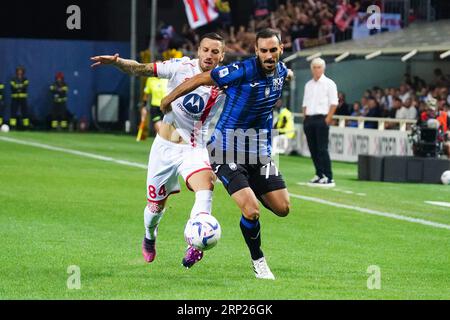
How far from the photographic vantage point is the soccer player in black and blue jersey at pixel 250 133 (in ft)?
36.3

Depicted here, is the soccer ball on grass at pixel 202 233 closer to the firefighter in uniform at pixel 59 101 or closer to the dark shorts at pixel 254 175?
the dark shorts at pixel 254 175

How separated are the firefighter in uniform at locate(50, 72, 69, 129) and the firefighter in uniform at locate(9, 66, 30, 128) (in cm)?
95

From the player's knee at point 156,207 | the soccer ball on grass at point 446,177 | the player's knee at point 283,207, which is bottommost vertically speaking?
the soccer ball on grass at point 446,177

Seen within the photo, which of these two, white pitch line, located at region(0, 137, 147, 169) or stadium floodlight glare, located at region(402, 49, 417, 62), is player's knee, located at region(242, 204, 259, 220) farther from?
stadium floodlight glare, located at region(402, 49, 417, 62)

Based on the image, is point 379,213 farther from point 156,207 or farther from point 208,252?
point 156,207

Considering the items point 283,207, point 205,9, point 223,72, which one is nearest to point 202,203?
point 283,207

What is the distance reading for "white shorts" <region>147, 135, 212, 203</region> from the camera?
1206cm

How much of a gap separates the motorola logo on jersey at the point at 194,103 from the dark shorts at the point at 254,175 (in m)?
0.80

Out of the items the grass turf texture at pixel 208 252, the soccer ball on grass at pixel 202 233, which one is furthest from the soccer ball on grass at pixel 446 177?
the soccer ball on grass at pixel 202 233

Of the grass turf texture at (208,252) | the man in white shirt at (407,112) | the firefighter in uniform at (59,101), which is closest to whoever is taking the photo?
the grass turf texture at (208,252)

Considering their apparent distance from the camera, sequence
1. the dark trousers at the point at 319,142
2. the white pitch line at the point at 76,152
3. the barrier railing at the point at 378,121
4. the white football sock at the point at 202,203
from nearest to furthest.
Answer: the white football sock at the point at 202,203, the dark trousers at the point at 319,142, the white pitch line at the point at 76,152, the barrier railing at the point at 378,121

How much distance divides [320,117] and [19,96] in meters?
21.5

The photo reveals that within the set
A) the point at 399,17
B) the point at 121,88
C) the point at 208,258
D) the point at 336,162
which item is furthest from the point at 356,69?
the point at 208,258

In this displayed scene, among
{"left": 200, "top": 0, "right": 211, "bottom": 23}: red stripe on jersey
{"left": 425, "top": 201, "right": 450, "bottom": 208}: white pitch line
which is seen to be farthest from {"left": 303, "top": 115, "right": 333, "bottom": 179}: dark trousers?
{"left": 200, "top": 0, "right": 211, "bottom": 23}: red stripe on jersey
